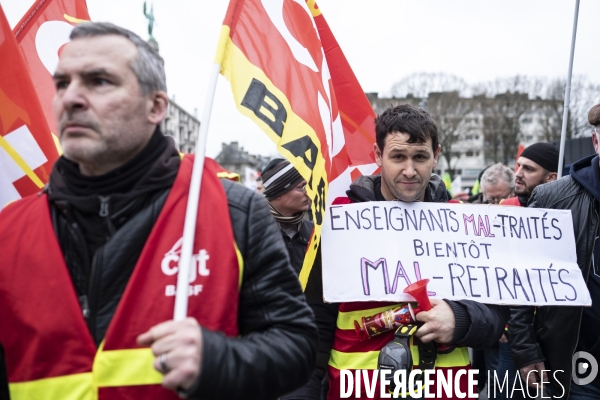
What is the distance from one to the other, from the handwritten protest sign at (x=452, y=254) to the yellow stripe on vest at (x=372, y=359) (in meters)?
0.24

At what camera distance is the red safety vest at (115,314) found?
1.55m

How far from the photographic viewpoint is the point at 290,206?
422 centimetres

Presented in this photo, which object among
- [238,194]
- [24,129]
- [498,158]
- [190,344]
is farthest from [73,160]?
[498,158]

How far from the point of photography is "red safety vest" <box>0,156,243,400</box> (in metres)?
1.55

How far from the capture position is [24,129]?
271 centimetres

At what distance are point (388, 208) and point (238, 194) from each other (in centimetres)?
122

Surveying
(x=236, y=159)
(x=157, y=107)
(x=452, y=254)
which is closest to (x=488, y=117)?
(x=452, y=254)

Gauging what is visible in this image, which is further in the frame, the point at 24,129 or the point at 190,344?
the point at 24,129

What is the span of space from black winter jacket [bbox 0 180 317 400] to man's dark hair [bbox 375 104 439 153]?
1161mm

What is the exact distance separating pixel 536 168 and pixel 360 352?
357 cm

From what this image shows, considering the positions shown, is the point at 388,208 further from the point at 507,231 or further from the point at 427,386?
the point at 427,386

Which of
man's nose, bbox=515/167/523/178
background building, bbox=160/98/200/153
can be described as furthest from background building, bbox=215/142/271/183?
man's nose, bbox=515/167/523/178

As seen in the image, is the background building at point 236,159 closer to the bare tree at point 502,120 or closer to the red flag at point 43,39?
the bare tree at point 502,120

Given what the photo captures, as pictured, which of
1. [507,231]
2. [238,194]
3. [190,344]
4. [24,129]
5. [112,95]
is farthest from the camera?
[507,231]
